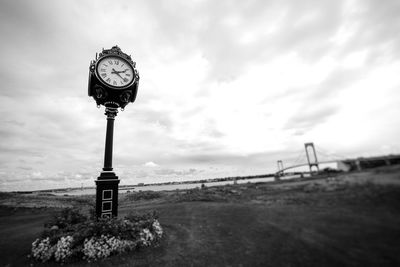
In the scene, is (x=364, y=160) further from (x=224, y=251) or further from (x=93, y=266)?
(x=93, y=266)

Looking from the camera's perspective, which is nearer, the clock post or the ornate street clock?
the clock post

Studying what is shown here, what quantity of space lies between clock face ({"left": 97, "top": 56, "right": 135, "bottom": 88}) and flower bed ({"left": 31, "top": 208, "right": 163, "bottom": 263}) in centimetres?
566

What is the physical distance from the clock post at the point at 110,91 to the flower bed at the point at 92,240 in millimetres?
1383

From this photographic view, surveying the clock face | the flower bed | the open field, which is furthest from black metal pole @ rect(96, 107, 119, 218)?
the clock face

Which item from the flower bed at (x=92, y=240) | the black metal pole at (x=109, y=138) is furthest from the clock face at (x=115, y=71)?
the flower bed at (x=92, y=240)

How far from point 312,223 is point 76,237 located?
6.32 meters

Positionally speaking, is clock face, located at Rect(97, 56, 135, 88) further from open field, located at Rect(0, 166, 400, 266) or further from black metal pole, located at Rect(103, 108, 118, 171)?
open field, located at Rect(0, 166, 400, 266)

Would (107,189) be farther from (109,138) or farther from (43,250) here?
(43,250)

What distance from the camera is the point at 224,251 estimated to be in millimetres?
4863

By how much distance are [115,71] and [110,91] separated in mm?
1029

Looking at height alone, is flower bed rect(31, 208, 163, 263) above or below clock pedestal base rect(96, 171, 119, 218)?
below

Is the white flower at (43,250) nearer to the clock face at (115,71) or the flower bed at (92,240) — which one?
the flower bed at (92,240)

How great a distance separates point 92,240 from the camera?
512 centimetres

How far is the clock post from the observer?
7.09m
